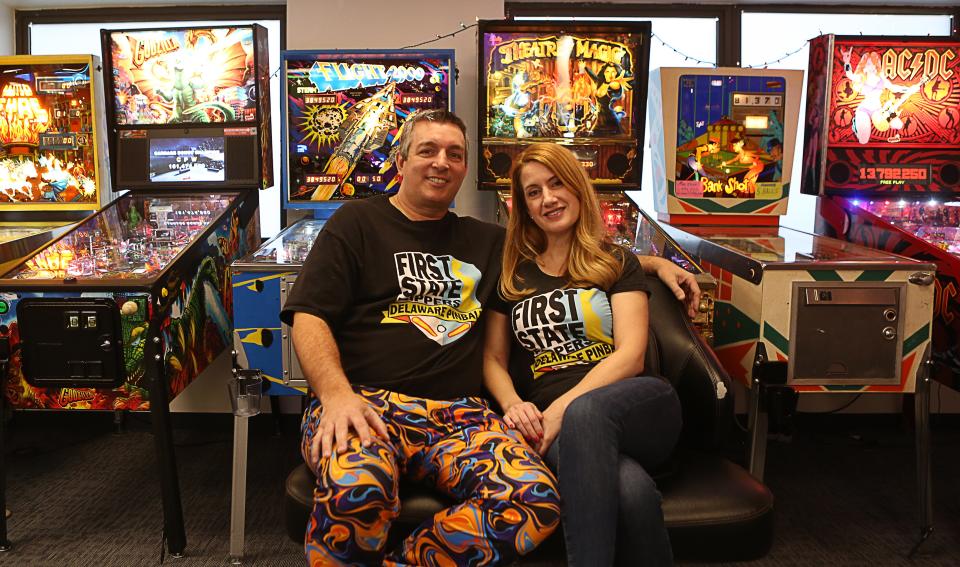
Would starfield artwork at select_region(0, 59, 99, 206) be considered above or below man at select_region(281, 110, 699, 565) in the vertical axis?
above

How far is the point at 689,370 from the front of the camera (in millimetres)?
1798

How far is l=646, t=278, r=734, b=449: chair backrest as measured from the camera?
5.60 feet

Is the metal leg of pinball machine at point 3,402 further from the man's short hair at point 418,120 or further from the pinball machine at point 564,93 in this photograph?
the pinball machine at point 564,93

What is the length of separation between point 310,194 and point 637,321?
5.01 feet

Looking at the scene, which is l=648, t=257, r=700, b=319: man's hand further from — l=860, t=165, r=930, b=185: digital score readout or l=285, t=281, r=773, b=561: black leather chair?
l=860, t=165, r=930, b=185: digital score readout

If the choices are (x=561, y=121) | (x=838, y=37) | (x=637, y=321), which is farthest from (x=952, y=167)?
(x=637, y=321)

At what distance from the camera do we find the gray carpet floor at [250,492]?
226cm

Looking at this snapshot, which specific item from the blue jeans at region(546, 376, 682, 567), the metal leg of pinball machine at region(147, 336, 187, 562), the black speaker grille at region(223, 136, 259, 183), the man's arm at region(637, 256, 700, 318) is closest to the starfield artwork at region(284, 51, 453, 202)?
the black speaker grille at region(223, 136, 259, 183)

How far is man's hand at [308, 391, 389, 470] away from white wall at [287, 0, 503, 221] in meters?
2.10

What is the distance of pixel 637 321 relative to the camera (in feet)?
5.80

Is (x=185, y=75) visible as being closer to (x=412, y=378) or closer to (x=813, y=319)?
(x=412, y=378)

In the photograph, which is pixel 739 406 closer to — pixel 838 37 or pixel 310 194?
pixel 838 37

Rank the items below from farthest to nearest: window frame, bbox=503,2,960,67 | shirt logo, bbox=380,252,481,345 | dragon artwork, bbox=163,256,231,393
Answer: window frame, bbox=503,2,960,67 → dragon artwork, bbox=163,256,231,393 → shirt logo, bbox=380,252,481,345

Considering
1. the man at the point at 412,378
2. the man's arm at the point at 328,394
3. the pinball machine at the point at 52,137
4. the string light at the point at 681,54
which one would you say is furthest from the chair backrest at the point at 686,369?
the pinball machine at the point at 52,137
